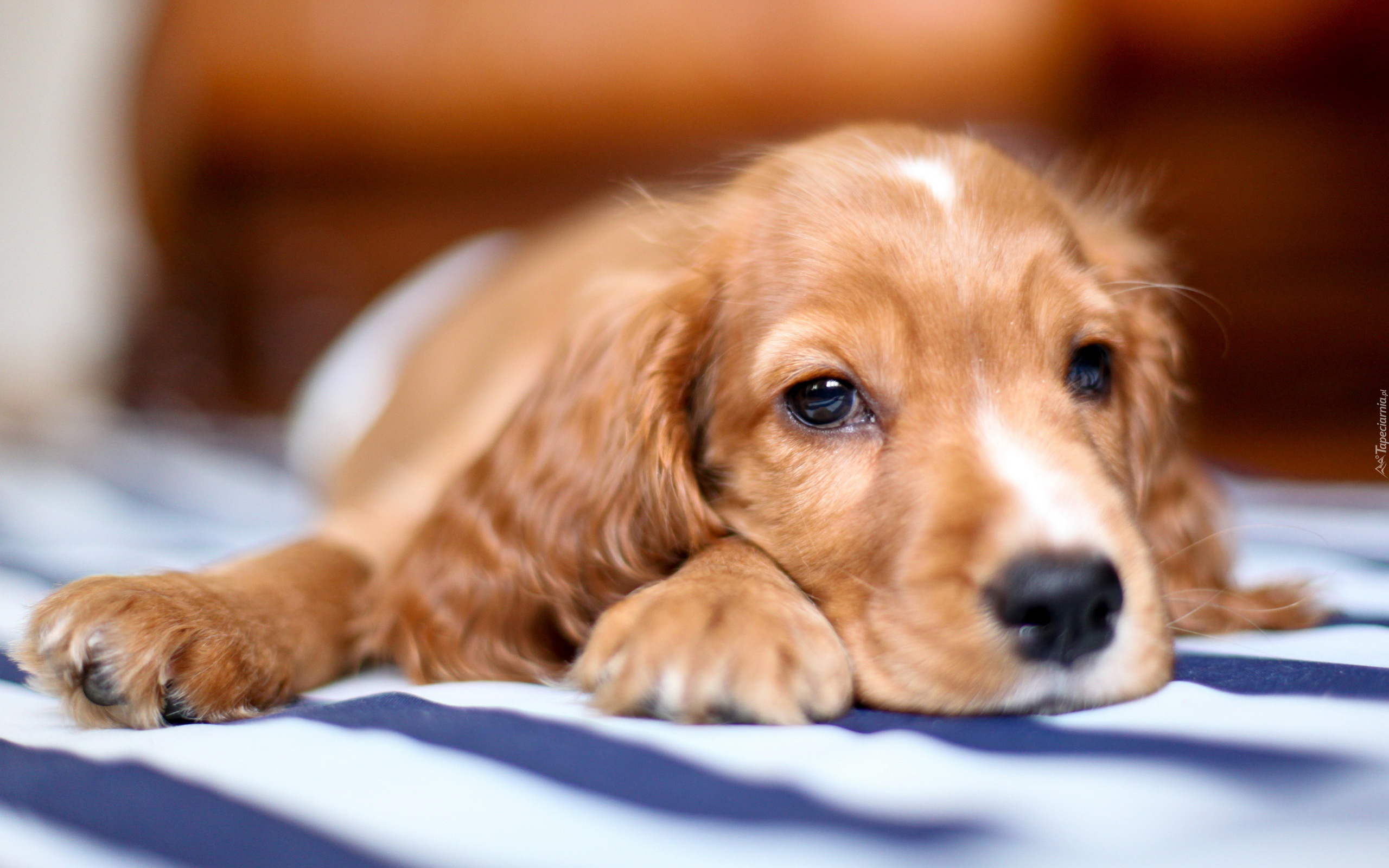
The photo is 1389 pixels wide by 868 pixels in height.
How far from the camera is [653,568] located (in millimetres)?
1671

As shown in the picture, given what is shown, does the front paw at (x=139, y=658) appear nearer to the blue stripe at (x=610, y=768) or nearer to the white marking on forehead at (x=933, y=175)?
the blue stripe at (x=610, y=768)

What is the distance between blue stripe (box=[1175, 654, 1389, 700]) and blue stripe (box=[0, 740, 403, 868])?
1.02 metres

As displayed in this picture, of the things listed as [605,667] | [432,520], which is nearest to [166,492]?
[432,520]

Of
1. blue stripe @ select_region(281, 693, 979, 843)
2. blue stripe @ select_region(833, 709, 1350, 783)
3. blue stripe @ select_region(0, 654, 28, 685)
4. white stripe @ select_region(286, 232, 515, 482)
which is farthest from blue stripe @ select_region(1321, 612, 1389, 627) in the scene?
white stripe @ select_region(286, 232, 515, 482)

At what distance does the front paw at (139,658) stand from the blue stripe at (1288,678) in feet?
4.02

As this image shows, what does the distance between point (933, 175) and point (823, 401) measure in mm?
429

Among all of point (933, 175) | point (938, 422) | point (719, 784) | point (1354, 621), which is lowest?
point (1354, 621)

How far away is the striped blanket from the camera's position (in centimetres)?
91

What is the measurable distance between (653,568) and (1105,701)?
69cm

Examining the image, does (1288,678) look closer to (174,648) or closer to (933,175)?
(933,175)

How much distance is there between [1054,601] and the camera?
1.22 m

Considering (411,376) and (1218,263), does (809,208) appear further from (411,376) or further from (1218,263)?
(1218,263)

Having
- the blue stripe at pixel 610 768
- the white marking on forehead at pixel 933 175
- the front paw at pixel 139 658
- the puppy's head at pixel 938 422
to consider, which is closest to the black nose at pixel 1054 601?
the puppy's head at pixel 938 422

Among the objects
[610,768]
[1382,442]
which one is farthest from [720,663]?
[1382,442]
